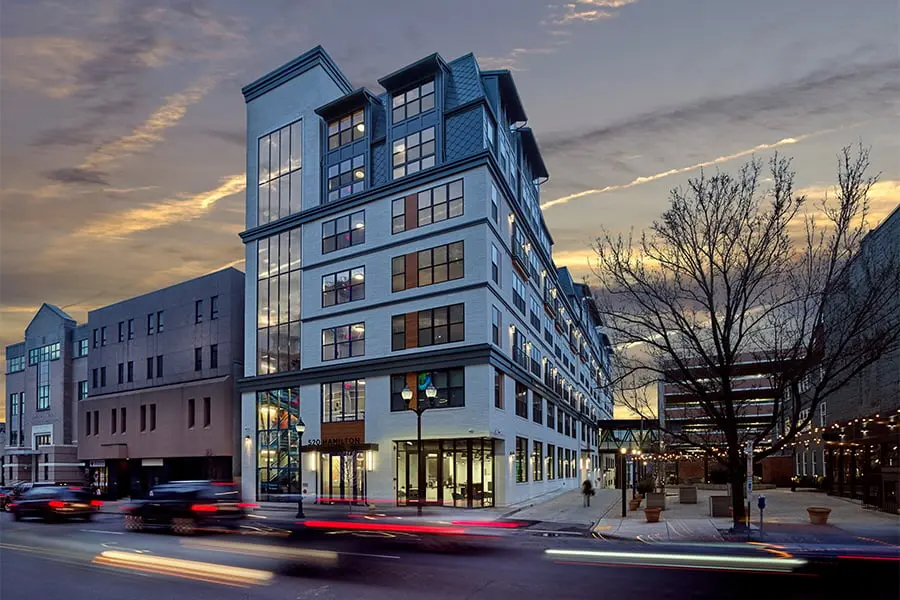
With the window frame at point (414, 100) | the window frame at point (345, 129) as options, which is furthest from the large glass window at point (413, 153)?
the window frame at point (345, 129)

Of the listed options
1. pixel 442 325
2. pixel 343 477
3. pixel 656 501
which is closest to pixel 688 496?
pixel 656 501

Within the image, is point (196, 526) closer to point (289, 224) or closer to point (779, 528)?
point (779, 528)

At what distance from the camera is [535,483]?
1912 inches

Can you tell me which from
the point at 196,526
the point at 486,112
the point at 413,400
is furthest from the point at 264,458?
the point at 486,112

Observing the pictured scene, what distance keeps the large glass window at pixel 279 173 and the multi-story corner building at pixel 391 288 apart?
125 millimetres

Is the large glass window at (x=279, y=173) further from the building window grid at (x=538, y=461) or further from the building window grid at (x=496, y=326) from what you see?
the building window grid at (x=538, y=461)

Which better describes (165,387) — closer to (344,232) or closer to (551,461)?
(344,232)

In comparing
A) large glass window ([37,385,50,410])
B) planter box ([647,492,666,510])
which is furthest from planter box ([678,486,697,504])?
large glass window ([37,385,50,410])

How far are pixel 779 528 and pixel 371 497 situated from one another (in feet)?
69.6

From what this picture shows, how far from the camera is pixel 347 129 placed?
149ft

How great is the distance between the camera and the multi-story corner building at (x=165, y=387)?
51969 millimetres

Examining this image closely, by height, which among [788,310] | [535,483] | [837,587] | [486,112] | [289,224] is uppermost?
[486,112]

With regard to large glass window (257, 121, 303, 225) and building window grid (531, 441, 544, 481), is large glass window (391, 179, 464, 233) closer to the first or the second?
large glass window (257, 121, 303, 225)

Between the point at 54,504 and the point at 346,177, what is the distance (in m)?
23.8
